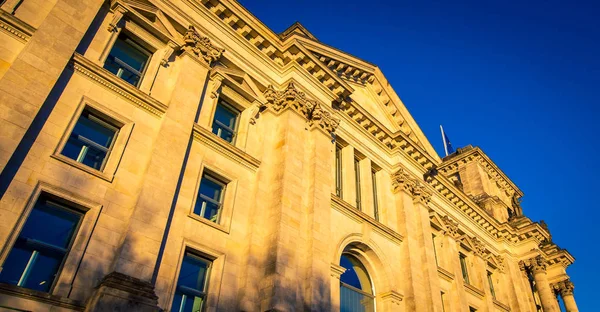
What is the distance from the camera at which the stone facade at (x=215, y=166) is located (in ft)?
37.3

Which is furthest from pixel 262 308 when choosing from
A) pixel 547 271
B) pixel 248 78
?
pixel 547 271

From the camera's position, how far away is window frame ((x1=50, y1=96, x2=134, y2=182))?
484 inches

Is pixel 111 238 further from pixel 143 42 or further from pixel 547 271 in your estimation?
pixel 547 271

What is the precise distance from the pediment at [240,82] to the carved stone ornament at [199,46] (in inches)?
21.8

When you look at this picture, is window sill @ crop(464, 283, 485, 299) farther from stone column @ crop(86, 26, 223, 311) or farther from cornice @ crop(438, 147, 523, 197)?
stone column @ crop(86, 26, 223, 311)

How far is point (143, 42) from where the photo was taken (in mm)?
16641

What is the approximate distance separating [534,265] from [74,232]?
3378cm

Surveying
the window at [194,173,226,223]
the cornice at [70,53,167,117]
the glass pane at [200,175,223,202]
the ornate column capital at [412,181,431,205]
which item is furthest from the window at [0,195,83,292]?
the ornate column capital at [412,181,431,205]

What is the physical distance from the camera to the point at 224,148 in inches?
663

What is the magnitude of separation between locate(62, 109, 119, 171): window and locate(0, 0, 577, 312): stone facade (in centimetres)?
19

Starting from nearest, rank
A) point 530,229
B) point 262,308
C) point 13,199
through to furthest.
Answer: point 13,199 → point 262,308 → point 530,229

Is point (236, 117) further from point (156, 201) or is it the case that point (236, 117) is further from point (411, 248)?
point (411, 248)

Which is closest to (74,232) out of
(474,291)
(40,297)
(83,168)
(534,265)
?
(83,168)

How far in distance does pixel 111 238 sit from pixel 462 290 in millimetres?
21213
